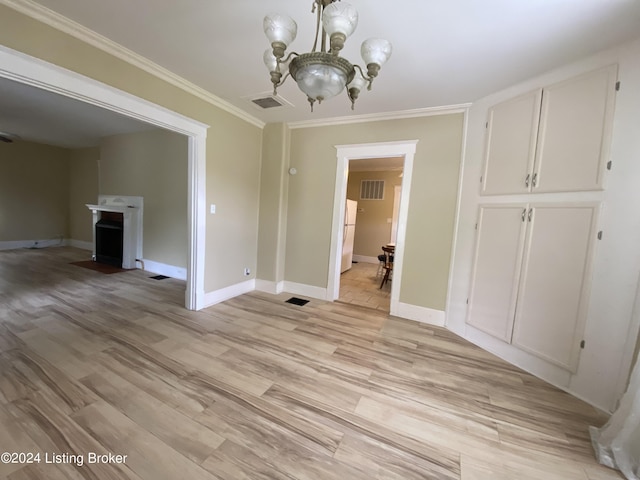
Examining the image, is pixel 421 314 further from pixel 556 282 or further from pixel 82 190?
pixel 82 190

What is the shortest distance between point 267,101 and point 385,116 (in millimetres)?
1477

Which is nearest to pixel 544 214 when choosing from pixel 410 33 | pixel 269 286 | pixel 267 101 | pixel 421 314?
pixel 421 314

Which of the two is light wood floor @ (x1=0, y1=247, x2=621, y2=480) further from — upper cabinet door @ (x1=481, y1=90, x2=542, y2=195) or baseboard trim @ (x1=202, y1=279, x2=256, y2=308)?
upper cabinet door @ (x1=481, y1=90, x2=542, y2=195)

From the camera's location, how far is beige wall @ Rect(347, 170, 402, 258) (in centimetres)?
653

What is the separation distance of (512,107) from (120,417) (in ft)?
12.9

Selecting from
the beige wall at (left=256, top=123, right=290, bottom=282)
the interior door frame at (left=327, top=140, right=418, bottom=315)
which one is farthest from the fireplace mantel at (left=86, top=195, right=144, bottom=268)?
the interior door frame at (left=327, top=140, right=418, bottom=315)

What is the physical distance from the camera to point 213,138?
2.94 metres

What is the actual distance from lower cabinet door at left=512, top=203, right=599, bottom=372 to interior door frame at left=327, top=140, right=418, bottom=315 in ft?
4.10

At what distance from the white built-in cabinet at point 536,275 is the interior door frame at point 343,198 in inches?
33.5

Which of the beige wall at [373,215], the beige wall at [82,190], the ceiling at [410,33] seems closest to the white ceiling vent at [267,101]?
the ceiling at [410,33]

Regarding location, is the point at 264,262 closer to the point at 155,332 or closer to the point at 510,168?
the point at 155,332

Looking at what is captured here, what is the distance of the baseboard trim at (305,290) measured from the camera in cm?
360

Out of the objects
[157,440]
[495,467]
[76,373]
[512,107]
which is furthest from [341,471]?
[512,107]

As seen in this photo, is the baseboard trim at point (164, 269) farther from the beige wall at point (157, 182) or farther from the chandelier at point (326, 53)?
the chandelier at point (326, 53)
